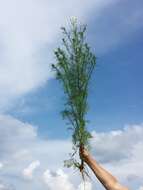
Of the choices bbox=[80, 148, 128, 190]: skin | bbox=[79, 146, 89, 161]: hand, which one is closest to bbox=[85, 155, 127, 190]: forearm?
bbox=[80, 148, 128, 190]: skin

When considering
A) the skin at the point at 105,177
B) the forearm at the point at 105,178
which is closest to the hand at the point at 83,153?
the skin at the point at 105,177

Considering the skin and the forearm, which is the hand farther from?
the forearm

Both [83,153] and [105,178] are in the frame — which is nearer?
[105,178]

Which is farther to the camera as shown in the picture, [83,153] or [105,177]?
[83,153]

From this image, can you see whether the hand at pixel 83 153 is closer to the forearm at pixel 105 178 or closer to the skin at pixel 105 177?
the skin at pixel 105 177

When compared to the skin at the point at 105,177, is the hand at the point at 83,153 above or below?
above

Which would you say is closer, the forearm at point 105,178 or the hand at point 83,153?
the forearm at point 105,178

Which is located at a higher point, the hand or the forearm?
the hand

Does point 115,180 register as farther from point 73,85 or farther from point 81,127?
point 73,85

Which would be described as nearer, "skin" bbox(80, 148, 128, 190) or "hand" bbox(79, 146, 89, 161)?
"skin" bbox(80, 148, 128, 190)

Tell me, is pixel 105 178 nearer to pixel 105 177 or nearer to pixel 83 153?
pixel 105 177

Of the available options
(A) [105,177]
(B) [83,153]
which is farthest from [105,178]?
(B) [83,153]

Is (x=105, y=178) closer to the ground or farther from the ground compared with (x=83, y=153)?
closer to the ground

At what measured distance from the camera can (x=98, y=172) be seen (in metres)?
21.1
